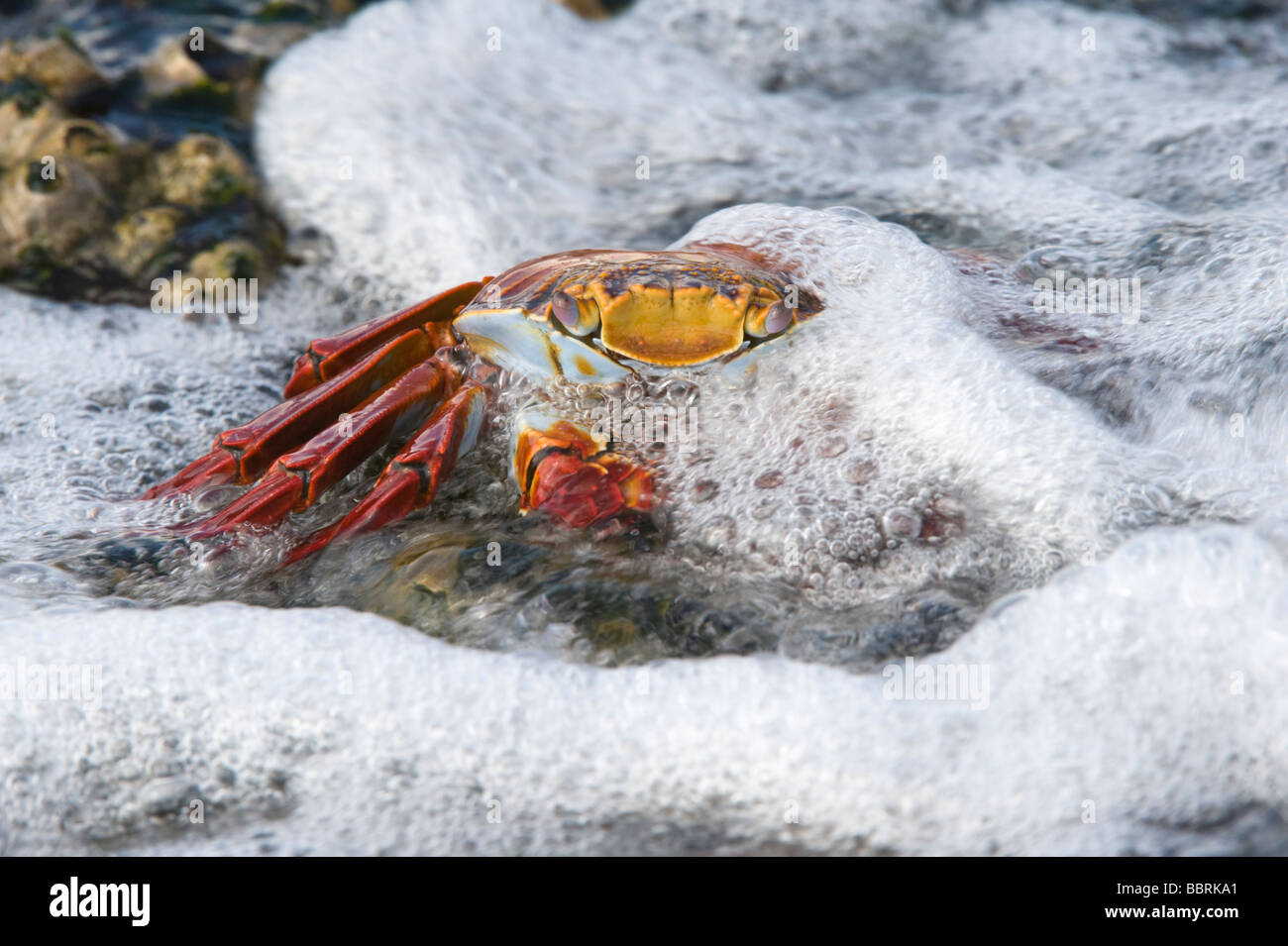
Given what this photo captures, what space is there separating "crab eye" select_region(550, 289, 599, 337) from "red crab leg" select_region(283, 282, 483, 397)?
1.28ft

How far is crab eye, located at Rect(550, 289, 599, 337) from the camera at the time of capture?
6.84ft

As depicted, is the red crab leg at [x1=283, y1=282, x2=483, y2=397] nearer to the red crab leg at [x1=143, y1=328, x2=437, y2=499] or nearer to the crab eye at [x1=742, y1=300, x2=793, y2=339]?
the red crab leg at [x1=143, y1=328, x2=437, y2=499]

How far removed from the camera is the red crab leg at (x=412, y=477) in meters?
2.12

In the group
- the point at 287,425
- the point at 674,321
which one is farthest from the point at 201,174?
the point at 674,321

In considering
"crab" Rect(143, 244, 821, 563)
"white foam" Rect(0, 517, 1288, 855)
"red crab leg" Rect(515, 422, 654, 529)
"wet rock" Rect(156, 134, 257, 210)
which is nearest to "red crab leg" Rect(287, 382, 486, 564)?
"crab" Rect(143, 244, 821, 563)

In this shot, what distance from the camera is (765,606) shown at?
197 cm

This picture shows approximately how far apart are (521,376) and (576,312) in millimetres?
291

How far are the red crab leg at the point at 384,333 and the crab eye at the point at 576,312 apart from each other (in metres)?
0.39

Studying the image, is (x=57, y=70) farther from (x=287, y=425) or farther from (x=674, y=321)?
(x=674, y=321)

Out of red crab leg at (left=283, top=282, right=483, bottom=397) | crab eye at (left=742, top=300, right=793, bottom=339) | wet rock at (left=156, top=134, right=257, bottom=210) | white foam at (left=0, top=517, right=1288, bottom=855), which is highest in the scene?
wet rock at (left=156, top=134, right=257, bottom=210)

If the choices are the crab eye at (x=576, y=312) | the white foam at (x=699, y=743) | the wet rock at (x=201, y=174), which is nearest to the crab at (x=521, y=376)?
the crab eye at (x=576, y=312)

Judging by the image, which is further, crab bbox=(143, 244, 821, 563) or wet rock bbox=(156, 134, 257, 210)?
wet rock bbox=(156, 134, 257, 210)
